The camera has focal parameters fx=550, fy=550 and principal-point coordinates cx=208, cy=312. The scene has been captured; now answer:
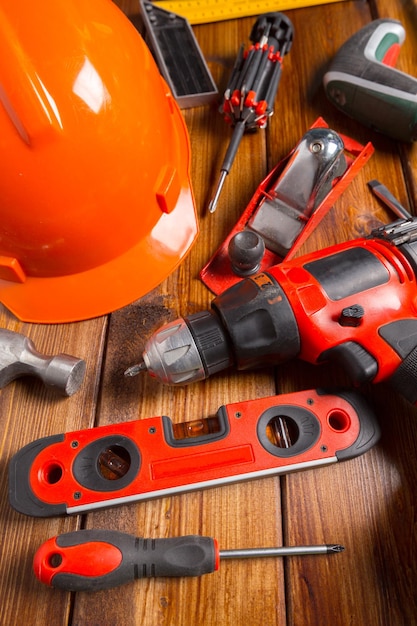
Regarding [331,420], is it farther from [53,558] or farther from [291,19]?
[291,19]

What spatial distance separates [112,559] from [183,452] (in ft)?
0.58

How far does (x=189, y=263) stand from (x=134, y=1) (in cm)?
72

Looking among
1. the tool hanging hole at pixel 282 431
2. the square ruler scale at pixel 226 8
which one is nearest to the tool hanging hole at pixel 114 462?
the tool hanging hole at pixel 282 431

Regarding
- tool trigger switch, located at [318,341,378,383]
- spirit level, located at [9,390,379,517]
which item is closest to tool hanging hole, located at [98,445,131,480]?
spirit level, located at [9,390,379,517]

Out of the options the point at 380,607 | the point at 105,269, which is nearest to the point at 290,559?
the point at 380,607

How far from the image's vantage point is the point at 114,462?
33.6 inches

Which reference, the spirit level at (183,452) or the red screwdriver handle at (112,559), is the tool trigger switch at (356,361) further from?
the red screwdriver handle at (112,559)

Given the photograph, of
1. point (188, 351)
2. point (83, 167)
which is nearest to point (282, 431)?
point (188, 351)

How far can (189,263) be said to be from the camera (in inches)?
40.2

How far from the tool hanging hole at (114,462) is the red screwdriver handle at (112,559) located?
3.9 inches

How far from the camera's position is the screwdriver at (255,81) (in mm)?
1069

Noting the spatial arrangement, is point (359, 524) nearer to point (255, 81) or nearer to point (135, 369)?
point (135, 369)

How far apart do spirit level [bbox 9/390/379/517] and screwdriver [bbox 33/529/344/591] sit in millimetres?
66

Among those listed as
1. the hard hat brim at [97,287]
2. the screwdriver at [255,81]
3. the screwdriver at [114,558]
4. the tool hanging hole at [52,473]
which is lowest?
the screwdriver at [114,558]
